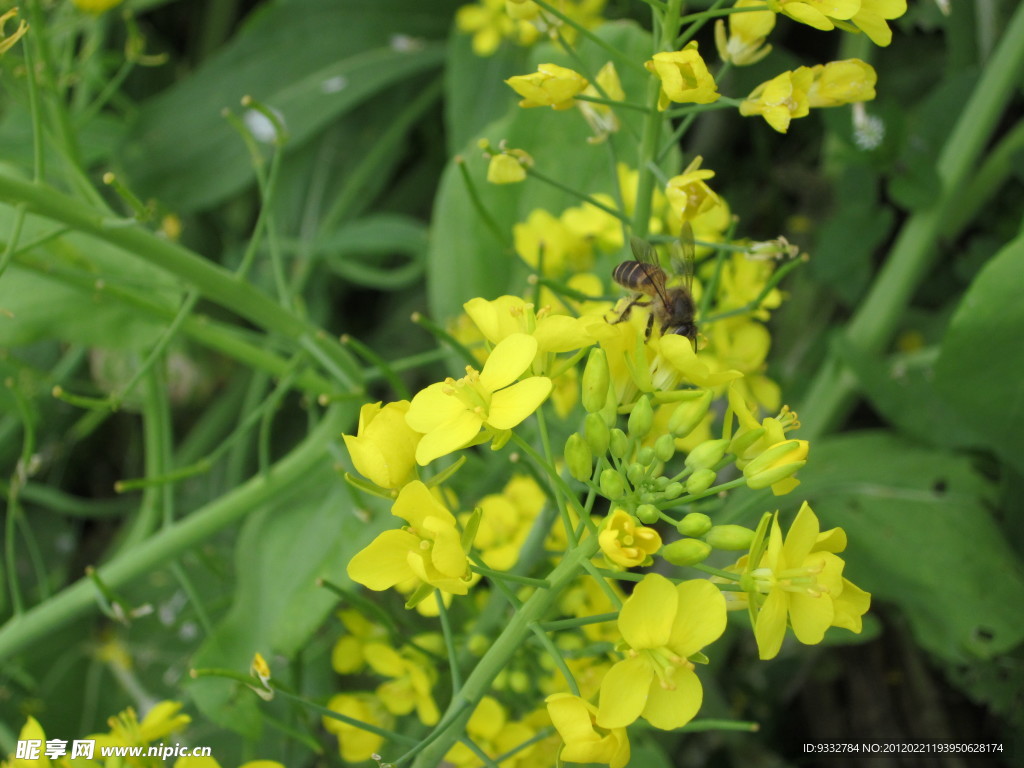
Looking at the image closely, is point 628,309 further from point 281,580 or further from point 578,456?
point 281,580

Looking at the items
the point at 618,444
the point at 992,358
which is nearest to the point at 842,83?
the point at 618,444

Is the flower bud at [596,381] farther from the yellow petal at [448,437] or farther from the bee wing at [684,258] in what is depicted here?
the bee wing at [684,258]

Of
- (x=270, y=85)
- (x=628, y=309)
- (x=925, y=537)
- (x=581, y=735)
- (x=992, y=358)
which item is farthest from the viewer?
(x=270, y=85)

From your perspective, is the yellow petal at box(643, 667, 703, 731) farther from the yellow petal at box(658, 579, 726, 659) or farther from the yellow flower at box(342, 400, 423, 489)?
the yellow flower at box(342, 400, 423, 489)

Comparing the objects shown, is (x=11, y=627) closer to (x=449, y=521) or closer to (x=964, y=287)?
(x=449, y=521)

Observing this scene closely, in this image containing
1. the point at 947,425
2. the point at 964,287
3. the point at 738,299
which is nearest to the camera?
the point at 738,299

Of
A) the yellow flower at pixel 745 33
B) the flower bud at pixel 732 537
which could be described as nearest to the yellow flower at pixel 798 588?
the flower bud at pixel 732 537

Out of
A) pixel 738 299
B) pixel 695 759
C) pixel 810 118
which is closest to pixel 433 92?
pixel 810 118
